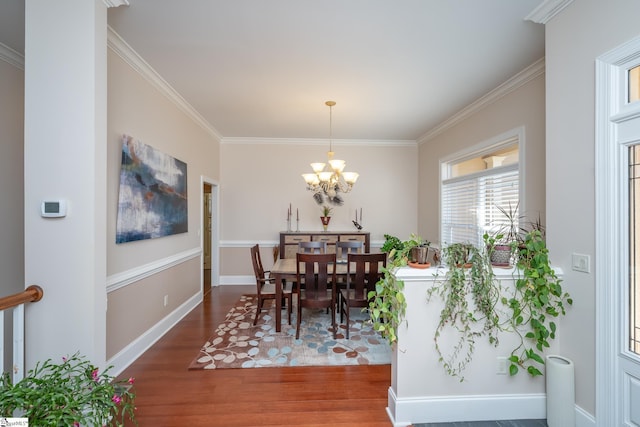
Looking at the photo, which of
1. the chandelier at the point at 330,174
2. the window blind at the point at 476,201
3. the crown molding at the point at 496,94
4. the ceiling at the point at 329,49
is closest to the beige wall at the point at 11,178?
the ceiling at the point at 329,49

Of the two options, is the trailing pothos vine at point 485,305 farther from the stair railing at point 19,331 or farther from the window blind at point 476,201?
the stair railing at point 19,331

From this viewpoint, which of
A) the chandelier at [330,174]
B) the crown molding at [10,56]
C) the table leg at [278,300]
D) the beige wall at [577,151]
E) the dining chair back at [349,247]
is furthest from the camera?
the dining chair back at [349,247]

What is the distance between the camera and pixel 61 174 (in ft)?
5.36

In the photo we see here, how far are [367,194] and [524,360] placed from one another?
395 cm

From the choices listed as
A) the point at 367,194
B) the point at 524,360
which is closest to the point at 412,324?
the point at 524,360

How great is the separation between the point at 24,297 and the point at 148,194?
148cm

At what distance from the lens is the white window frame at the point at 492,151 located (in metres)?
3.00

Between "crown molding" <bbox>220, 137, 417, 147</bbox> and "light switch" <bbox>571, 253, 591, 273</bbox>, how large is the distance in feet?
13.5

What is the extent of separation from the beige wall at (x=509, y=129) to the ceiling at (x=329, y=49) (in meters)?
0.27

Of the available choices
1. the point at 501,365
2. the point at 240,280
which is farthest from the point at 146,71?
the point at 501,365

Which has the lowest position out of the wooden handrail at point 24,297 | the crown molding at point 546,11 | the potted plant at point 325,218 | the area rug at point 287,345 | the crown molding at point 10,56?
the area rug at point 287,345

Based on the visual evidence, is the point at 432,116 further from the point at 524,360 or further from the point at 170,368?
the point at 170,368

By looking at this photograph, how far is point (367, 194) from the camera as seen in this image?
561cm

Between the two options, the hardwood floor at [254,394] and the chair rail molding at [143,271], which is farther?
the chair rail molding at [143,271]
